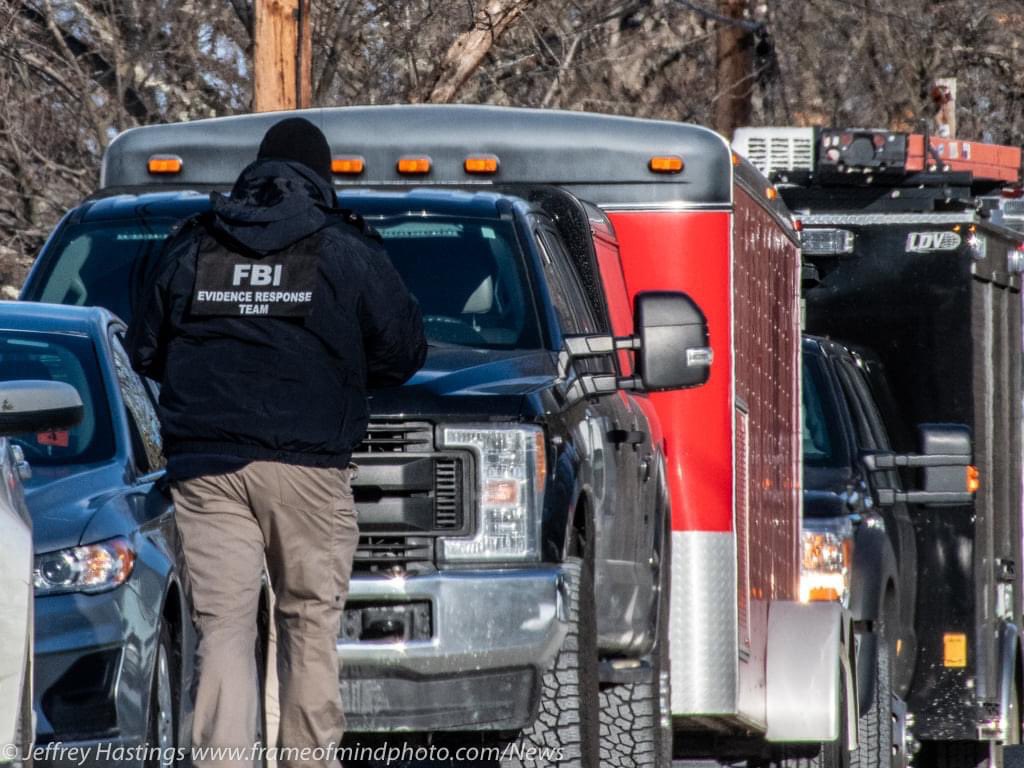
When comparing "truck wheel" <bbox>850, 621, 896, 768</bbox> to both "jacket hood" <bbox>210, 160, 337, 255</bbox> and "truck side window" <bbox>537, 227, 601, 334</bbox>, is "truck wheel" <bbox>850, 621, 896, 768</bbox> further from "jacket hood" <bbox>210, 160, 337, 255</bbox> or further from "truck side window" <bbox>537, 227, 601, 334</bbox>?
"jacket hood" <bbox>210, 160, 337, 255</bbox>

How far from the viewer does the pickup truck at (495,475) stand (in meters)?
6.82

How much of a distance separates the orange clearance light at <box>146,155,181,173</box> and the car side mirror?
402 cm

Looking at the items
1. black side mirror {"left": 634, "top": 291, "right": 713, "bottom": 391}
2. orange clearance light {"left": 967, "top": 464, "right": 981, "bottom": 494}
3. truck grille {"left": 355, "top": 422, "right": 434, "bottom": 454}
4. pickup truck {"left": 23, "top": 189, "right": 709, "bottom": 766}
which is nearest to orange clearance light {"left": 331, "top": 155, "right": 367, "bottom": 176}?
pickup truck {"left": 23, "top": 189, "right": 709, "bottom": 766}

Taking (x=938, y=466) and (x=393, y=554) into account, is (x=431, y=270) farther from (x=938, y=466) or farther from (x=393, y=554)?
(x=938, y=466)

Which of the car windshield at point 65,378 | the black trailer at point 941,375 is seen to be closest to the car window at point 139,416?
the car windshield at point 65,378

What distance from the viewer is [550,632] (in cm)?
680

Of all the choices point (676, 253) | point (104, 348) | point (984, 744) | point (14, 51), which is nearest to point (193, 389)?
point (104, 348)

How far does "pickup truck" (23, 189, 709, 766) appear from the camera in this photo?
22.4 feet

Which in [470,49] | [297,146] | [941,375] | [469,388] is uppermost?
[470,49]

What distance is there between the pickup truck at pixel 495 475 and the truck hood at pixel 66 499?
96 cm

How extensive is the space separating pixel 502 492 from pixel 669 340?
32.1 inches

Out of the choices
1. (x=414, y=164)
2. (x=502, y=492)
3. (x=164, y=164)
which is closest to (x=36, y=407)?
(x=502, y=492)

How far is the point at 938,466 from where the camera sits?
1116cm

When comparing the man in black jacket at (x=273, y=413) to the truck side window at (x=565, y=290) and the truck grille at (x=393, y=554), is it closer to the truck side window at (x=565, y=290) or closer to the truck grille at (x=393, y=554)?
the truck grille at (x=393, y=554)
